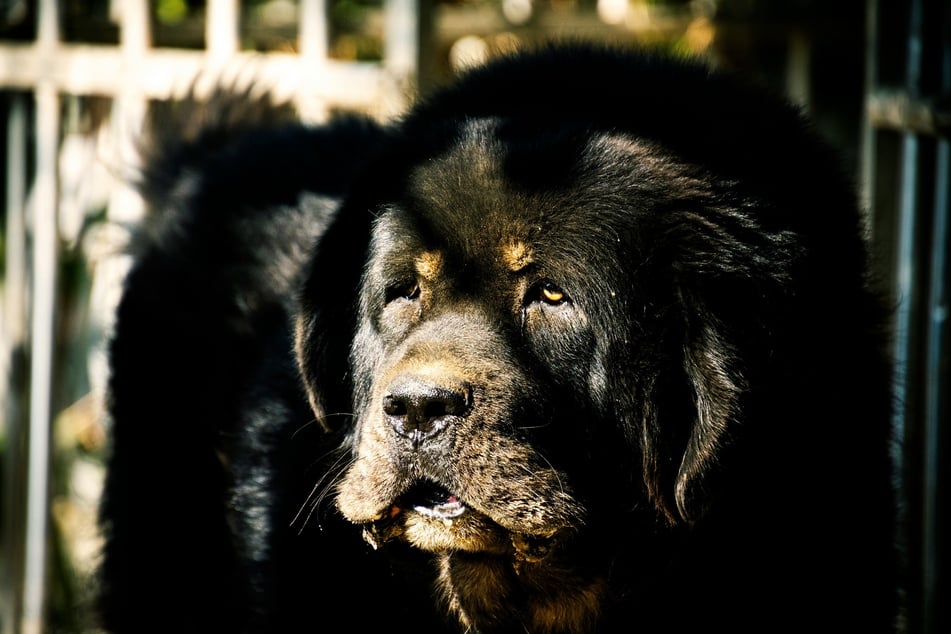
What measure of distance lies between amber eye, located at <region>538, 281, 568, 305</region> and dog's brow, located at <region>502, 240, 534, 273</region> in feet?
0.26

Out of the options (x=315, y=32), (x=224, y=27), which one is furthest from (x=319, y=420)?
(x=224, y=27)

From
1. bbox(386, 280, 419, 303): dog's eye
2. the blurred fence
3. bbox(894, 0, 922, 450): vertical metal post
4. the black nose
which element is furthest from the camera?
the blurred fence

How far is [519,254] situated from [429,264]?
0.25m

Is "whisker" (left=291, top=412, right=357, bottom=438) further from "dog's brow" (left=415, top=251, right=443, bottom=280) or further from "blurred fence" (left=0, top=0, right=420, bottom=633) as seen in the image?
"blurred fence" (left=0, top=0, right=420, bottom=633)

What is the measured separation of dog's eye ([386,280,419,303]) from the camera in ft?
10.3

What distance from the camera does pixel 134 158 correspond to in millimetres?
5121

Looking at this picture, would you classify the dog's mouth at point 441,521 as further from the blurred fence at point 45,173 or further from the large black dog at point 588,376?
the blurred fence at point 45,173

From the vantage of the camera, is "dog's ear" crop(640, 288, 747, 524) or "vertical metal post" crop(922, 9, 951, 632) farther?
"vertical metal post" crop(922, 9, 951, 632)

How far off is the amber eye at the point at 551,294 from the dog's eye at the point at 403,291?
35 centimetres

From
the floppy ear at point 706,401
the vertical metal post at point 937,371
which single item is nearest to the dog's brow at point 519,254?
the floppy ear at point 706,401

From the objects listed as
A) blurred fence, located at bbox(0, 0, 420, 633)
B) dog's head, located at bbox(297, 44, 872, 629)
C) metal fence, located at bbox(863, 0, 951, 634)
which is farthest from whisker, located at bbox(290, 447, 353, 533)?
blurred fence, located at bbox(0, 0, 420, 633)

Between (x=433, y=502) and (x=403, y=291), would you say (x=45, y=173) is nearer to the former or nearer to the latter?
(x=403, y=291)

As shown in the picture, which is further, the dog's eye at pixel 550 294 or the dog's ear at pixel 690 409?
the dog's eye at pixel 550 294

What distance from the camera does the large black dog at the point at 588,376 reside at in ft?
9.42
